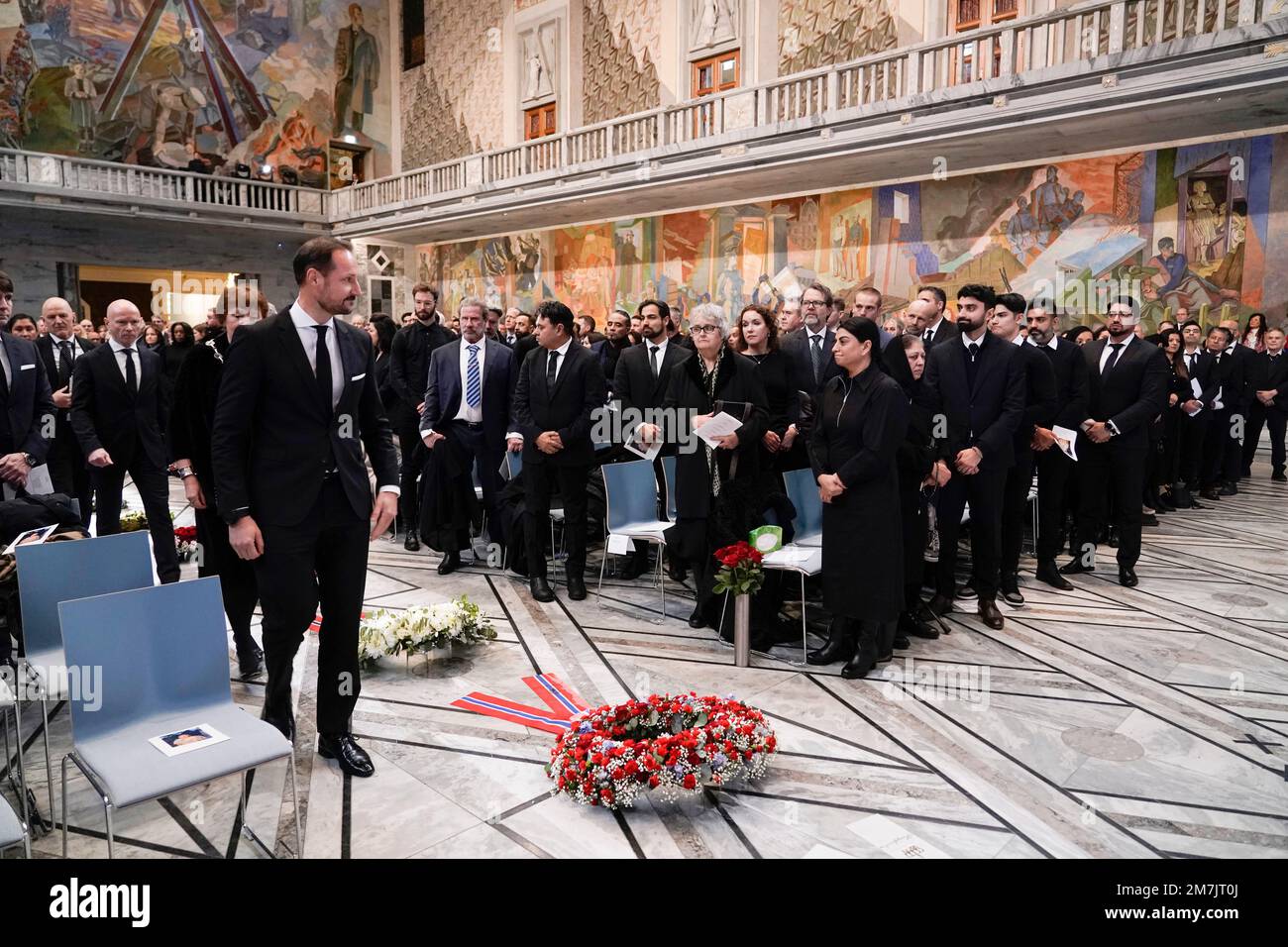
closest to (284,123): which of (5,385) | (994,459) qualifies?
(5,385)

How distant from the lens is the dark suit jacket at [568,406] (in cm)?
575

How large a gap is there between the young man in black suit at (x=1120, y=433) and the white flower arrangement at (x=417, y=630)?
4.37 metres

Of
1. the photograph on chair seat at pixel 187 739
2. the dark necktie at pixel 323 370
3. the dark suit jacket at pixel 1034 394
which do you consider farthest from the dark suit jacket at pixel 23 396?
the dark suit jacket at pixel 1034 394

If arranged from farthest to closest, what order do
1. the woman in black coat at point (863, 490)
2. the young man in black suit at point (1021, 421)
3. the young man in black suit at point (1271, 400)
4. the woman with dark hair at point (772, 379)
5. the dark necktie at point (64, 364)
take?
the young man in black suit at point (1271, 400)
the dark necktie at point (64, 364)
the young man in black suit at point (1021, 421)
the woman with dark hair at point (772, 379)
the woman in black coat at point (863, 490)

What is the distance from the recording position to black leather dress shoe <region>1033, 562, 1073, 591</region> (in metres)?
6.13

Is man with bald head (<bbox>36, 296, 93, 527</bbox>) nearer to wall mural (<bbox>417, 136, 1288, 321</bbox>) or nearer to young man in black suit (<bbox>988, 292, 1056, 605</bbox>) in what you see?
young man in black suit (<bbox>988, 292, 1056, 605</bbox>)

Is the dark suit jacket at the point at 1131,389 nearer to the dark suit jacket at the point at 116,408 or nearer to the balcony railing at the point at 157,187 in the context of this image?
the dark suit jacket at the point at 116,408

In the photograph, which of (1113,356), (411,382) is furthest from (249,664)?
(1113,356)

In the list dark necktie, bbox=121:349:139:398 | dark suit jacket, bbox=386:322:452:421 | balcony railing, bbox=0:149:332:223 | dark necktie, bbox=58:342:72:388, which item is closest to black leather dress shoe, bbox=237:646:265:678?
dark necktie, bbox=121:349:139:398

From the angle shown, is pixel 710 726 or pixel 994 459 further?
pixel 994 459

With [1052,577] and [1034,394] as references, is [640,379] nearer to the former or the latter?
[1034,394]

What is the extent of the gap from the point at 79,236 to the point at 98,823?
20784 millimetres
